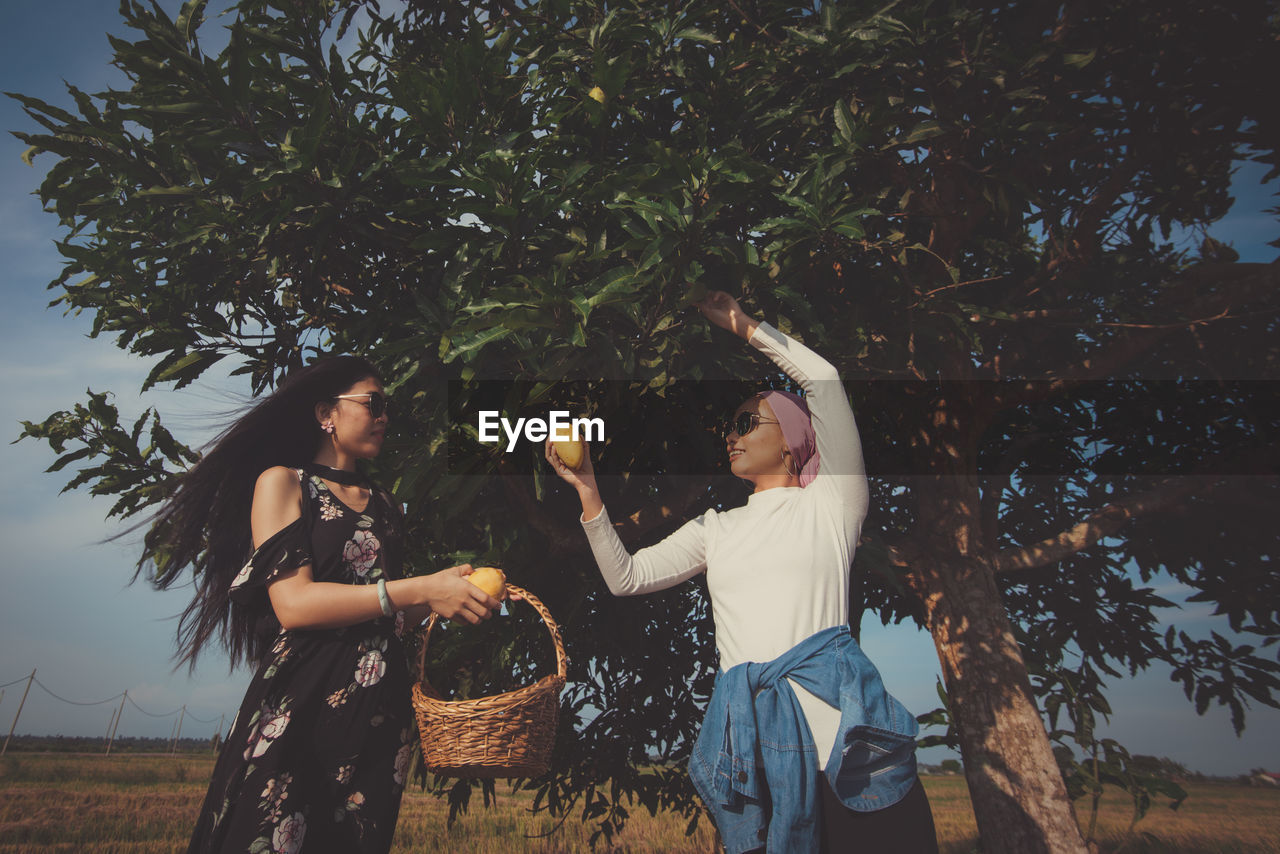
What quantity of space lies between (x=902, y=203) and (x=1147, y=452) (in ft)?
12.1

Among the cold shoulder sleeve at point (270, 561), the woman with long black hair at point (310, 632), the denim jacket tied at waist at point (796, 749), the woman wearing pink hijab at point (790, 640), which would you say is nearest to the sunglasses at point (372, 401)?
the woman with long black hair at point (310, 632)

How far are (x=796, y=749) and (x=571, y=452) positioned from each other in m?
1.25

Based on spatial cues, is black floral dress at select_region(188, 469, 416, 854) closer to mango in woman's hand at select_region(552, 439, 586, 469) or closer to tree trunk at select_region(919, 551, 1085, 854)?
mango in woman's hand at select_region(552, 439, 586, 469)

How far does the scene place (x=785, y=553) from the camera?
255cm

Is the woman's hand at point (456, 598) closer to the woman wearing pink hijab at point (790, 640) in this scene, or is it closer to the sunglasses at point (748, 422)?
the woman wearing pink hijab at point (790, 640)

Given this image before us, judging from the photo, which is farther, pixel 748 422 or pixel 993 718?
pixel 993 718

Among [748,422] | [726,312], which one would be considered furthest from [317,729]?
[726,312]

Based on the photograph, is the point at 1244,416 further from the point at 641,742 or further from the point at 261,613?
the point at 261,613

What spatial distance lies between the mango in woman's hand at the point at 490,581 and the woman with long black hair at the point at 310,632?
2.9 inches

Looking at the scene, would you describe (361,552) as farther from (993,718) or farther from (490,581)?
(993,718)

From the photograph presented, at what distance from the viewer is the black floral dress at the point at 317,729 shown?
7.16ft

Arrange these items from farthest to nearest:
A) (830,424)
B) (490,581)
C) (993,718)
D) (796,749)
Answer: (993,718) → (830,424) → (490,581) → (796,749)

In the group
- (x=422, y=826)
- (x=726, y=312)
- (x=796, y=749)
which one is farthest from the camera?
(x=422, y=826)

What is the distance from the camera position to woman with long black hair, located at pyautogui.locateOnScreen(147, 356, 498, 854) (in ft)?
7.31
